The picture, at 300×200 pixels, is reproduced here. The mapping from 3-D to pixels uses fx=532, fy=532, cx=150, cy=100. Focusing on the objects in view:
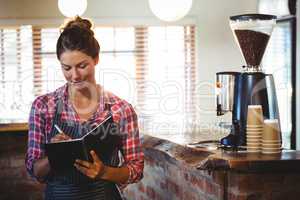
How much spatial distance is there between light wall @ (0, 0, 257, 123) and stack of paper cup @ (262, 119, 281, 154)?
4.66 metres

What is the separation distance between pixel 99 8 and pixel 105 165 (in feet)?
16.2

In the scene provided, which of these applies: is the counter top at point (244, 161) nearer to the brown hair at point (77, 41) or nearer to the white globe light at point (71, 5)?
the brown hair at point (77, 41)

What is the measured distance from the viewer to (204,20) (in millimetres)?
→ 6730

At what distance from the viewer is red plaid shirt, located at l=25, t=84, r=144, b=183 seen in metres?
1.84

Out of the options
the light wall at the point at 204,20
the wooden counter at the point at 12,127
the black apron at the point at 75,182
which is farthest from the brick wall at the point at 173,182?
the light wall at the point at 204,20

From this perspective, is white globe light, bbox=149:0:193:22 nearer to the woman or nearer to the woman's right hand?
the woman

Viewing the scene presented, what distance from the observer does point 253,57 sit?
230cm

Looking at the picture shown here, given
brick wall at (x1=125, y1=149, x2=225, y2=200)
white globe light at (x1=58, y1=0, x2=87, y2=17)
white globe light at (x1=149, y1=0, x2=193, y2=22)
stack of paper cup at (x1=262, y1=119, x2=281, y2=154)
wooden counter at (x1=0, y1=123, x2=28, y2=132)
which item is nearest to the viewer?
stack of paper cup at (x1=262, y1=119, x2=281, y2=154)

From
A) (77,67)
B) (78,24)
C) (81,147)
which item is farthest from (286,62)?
(81,147)

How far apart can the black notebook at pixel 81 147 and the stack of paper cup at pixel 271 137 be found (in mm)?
603

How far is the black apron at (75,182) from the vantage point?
6.04 feet

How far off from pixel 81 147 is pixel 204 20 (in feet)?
17.2

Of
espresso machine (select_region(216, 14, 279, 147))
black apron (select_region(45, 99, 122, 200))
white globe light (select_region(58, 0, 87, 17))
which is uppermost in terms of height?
white globe light (select_region(58, 0, 87, 17))

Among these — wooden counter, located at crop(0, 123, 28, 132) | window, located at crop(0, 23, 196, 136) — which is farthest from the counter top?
window, located at crop(0, 23, 196, 136)
